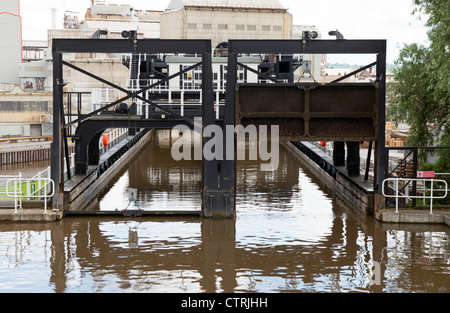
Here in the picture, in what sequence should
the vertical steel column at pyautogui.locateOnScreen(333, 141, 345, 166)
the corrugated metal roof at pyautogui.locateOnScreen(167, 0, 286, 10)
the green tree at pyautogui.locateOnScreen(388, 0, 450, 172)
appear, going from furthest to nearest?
the corrugated metal roof at pyautogui.locateOnScreen(167, 0, 286, 10), the vertical steel column at pyautogui.locateOnScreen(333, 141, 345, 166), the green tree at pyautogui.locateOnScreen(388, 0, 450, 172)

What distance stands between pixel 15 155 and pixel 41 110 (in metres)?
30.5

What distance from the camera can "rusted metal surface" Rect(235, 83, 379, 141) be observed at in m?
20.3

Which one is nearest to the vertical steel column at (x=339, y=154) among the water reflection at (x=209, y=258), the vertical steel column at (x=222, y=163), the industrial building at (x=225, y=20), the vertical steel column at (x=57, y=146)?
the water reflection at (x=209, y=258)

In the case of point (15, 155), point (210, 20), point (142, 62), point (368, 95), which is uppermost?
point (210, 20)

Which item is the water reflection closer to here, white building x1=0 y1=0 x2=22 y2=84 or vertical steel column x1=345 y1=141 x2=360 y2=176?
vertical steel column x1=345 y1=141 x2=360 y2=176

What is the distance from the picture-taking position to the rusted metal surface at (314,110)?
2034 cm

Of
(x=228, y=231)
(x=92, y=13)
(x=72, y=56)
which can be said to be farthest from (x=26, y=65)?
(x=228, y=231)

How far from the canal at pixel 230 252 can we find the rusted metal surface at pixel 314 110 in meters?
3.00

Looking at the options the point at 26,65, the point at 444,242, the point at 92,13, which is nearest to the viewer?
the point at 444,242

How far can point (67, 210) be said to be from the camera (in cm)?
2109

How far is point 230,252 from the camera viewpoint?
1655cm

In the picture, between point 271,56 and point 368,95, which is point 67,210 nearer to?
point 368,95

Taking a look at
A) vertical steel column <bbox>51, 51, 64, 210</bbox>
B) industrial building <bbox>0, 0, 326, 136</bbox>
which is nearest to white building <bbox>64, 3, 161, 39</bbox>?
industrial building <bbox>0, 0, 326, 136</bbox>

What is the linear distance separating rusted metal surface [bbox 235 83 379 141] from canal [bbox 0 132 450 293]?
3002mm
